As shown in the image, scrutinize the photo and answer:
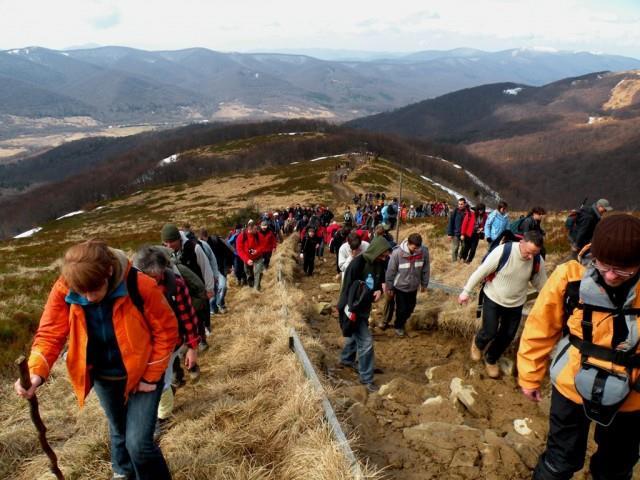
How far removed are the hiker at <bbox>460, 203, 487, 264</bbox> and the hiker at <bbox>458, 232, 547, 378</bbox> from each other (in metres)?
5.71

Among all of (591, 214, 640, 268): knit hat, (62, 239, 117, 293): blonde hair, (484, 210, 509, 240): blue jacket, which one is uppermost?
(591, 214, 640, 268): knit hat

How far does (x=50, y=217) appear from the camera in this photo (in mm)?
98312

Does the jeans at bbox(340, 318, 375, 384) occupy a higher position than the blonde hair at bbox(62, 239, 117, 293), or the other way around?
the blonde hair at bbox(62, 239, 117, 293)

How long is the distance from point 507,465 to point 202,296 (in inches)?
146

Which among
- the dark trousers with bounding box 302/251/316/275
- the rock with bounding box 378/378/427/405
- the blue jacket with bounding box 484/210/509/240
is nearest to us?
the rock with bounding box 378/378/427/405

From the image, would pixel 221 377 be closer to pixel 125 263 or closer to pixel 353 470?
pixel 353 470

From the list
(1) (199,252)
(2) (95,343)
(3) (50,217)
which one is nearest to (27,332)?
(1) (199,252)

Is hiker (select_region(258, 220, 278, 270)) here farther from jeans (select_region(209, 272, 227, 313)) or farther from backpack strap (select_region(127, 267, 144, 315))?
backpack strap (select_region(127, 267, 144, 315))

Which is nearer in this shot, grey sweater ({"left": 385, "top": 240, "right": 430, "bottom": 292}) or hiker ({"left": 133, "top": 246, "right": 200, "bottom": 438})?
hiker ({"left": 133, "top": 246, "right": 200, "bottom": 438})

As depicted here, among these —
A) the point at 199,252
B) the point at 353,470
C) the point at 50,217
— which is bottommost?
the point at 50,217

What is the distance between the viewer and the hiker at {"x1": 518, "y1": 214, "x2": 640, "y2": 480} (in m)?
2.39

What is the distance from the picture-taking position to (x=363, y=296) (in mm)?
5074

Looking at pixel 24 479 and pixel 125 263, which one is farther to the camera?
pixel 24 479

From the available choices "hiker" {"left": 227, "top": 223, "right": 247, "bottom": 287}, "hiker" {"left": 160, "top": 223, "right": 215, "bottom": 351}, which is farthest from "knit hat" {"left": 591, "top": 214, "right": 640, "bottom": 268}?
"hiker" {"left": 227, "top": 223, "right": 247, "bottom": 287}
